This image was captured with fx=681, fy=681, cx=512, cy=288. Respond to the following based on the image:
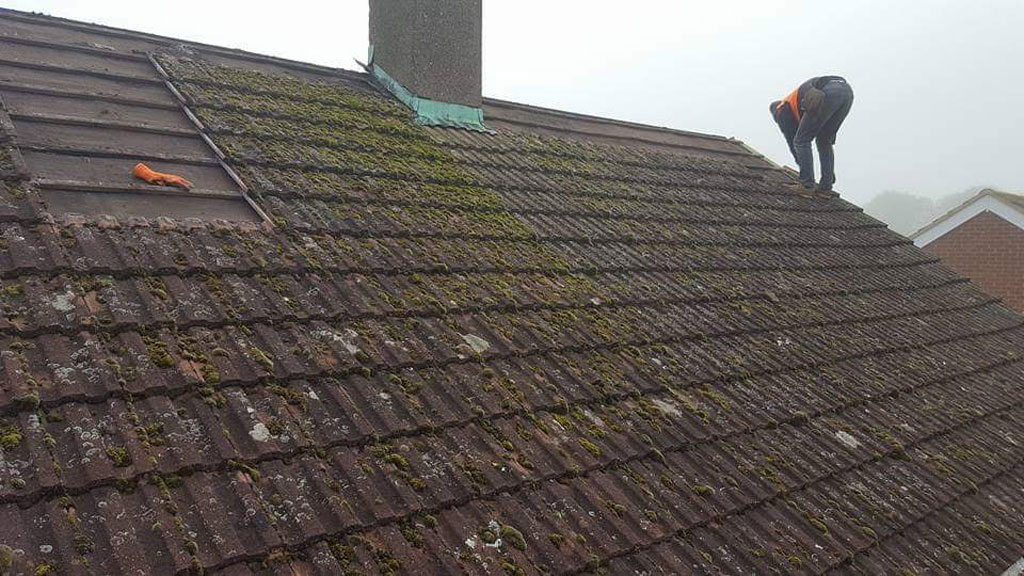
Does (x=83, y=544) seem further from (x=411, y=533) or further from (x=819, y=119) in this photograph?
(x=819, y=119)

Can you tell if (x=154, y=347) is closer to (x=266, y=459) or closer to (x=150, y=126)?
(x=266, y=459)

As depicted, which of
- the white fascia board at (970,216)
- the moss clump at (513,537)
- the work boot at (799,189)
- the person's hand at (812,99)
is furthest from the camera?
the white fascia board at (970,216)

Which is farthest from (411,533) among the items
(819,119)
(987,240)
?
(987,240)

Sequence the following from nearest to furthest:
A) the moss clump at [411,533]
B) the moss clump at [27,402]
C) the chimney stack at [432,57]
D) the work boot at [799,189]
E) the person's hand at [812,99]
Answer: the moss clump at [27,402]
the moss clump at [411,533]
the chimney stack at [432,57]
the work boot at [799,189]
the person's hand at [812,99]

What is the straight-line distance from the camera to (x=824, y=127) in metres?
8.96

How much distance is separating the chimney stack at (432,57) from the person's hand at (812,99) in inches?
191

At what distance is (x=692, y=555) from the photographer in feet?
8.20

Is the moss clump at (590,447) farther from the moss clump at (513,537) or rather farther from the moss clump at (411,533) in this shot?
the moss clump at (411,533)

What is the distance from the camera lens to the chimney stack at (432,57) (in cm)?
593

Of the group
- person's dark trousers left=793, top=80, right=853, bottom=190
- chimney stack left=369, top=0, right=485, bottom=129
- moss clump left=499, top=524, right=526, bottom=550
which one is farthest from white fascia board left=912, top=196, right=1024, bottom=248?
moss clump left=499, top=524, right=526, bottom=550

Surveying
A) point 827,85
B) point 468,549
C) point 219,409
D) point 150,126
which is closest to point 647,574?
point 468,549

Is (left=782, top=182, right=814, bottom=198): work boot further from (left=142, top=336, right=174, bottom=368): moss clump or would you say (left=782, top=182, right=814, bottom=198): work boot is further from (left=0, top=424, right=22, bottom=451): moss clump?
(left=0, top=424, right=22, bottom=451): moss clump

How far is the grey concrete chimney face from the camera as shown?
19.6ft

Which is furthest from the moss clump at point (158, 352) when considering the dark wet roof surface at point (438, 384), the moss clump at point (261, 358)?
the moss clump at point (261, 358)
